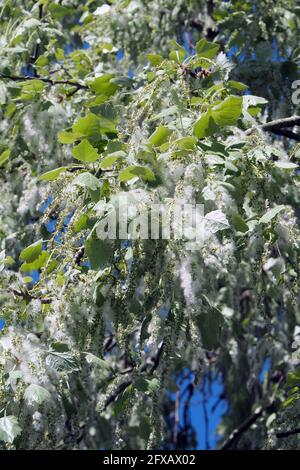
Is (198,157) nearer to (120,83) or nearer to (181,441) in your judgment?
(120,83)


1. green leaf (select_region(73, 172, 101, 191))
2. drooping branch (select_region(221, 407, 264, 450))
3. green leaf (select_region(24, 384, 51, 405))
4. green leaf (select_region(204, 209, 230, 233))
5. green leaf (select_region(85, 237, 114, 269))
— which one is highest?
green leaf (select_region(73, 172, 101, 191))

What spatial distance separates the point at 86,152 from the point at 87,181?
14 cm

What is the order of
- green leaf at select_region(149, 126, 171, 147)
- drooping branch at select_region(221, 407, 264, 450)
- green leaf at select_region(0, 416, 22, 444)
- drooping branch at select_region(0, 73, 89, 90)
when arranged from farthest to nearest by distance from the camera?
drooping branch at select_region(221, 407, 264, 450)
drooping branch at select_region(0, 73, 89, 90)
green leaf at select_region(149, 126, 171, 147)
green leaf at select_region(0, 416, 22, 444)

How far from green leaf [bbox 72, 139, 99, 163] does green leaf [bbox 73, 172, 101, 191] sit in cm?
A: 8

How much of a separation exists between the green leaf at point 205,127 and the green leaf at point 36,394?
741mm

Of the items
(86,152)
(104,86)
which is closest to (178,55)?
(104,86)

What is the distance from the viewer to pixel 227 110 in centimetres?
236

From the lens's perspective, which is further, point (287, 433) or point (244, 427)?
point (244, 427)

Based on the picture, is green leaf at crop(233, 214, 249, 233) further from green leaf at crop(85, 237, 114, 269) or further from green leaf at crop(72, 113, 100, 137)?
green leaf at crop(72, 113, 100, 137)

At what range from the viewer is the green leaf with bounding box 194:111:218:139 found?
92.6 inches

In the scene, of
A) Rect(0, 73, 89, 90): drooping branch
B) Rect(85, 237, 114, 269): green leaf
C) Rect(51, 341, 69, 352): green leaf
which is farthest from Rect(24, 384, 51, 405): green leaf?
Rect(0, 73, 89, 90): drooping branch

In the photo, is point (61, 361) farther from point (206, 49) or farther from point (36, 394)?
point (206, 49)

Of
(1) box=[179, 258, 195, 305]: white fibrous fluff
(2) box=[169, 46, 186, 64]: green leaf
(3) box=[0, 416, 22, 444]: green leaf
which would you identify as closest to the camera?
(1) box=[179, 258, 195, 305]: white fibrous fluff

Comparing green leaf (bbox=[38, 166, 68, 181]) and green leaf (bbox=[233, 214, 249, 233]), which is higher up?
green leaf (bbox=[38, 166, 68, 181])
